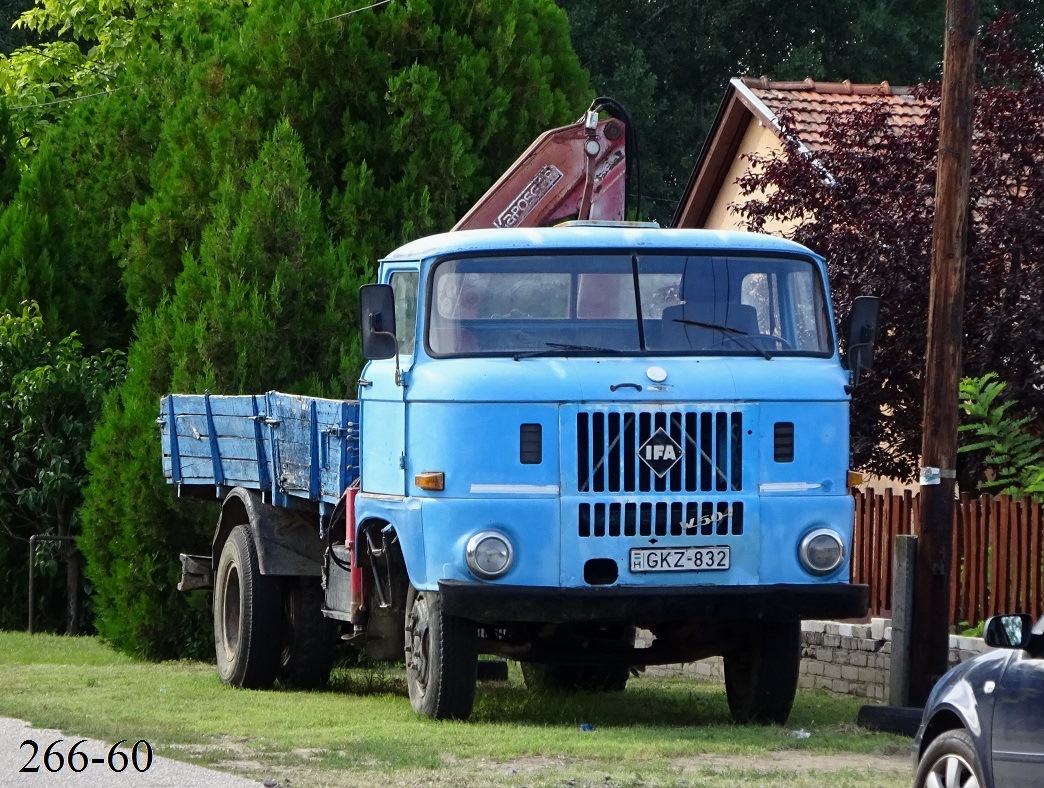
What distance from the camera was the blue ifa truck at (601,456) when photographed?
10742mm

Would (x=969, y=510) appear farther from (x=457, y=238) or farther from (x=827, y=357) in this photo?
(x=457, y=238)

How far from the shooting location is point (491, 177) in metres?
19.2

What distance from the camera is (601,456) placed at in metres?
10.8

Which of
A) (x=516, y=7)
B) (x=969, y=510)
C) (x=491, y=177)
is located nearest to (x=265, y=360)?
(x=491, y=177)

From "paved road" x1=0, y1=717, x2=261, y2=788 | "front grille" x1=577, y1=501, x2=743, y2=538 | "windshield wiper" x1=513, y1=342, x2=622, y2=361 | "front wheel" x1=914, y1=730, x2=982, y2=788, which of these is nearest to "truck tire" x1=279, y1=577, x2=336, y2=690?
"windshield wiper" x1=513, y1=342, x2=622, y2=361

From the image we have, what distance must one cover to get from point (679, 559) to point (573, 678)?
3.18 metres

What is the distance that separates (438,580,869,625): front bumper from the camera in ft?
34.7

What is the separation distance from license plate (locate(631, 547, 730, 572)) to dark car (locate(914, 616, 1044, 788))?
357 cm

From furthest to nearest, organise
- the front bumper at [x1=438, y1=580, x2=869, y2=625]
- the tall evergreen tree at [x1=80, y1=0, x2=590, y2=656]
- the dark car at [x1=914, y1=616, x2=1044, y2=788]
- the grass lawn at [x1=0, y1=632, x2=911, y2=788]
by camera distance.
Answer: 1. the tall evergreen tree at [x1=80, y1=0, x2=590, y2=656]
2. the front bumper at [x1=438, y1=580, x2=869, y2=625]
3. the grass lawn at [x1=0, y1=632, x2=911, y2=788]
4. the dark car at [x1=914, y1=616, x2=1044, y2=788]

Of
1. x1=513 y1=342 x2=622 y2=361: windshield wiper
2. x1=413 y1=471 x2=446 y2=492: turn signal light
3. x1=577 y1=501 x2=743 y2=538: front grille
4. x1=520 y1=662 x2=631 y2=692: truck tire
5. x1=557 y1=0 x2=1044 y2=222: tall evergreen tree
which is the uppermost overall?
x1=557 y1=0 x2=1044 y2=222: tall evergreen tree

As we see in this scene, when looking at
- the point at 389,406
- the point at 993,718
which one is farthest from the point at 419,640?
the point at 993,718

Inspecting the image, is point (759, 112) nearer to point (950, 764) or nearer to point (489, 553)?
point (489, 553)

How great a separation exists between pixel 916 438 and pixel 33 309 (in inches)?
423

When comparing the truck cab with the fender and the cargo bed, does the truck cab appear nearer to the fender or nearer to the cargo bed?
the cargo bed
